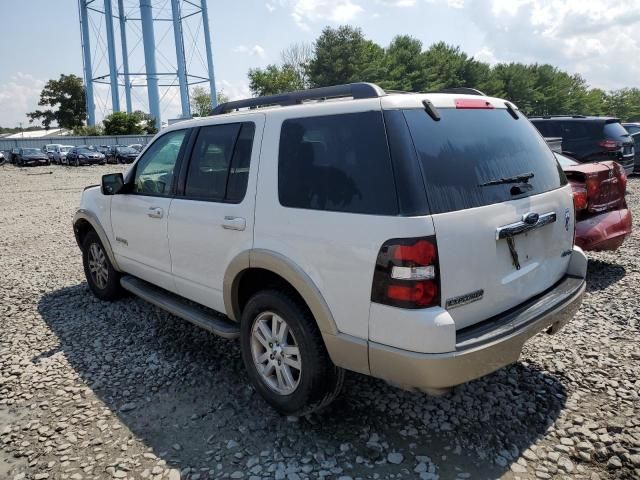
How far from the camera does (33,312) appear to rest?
16.6 ft

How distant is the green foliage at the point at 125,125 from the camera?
5312 centimetres

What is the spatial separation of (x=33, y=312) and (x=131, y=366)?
2.00 meters

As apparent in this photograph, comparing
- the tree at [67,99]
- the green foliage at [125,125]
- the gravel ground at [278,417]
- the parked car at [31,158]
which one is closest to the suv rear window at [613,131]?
the gravel ground at [278,417]

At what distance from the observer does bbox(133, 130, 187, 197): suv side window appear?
12.9 feet

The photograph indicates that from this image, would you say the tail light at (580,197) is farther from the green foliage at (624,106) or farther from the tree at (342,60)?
the green foliage at (624,106)

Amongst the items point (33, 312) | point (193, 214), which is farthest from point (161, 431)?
point (33, 312)

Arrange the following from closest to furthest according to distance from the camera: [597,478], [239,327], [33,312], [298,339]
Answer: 1. [597,478]
2. [298,339]
3. [239,327]
4. [33,312]

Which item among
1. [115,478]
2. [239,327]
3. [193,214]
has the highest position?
[193,214]

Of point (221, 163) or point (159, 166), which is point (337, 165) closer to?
point (221, 163)

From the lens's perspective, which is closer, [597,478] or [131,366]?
[597,478]

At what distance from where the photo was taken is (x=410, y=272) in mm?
2279

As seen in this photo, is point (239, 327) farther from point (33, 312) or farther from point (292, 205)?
point (33, 312)

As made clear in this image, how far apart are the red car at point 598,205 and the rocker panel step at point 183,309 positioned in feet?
12.0

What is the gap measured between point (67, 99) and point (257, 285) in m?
84.8
